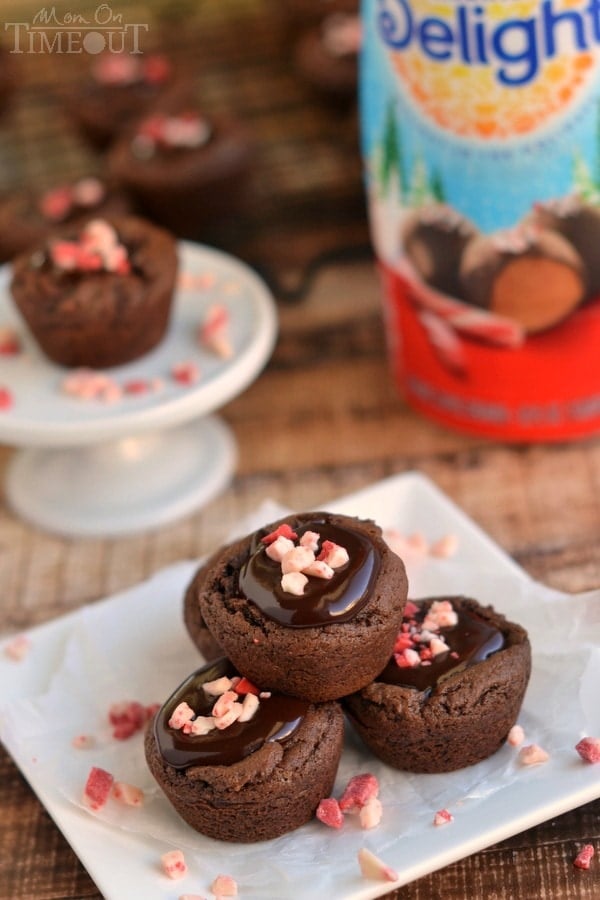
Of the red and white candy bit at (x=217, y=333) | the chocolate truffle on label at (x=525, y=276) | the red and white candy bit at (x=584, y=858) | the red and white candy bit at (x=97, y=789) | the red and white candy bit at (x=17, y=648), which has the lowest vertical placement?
the red and white candy bit at (x=584, y=858)

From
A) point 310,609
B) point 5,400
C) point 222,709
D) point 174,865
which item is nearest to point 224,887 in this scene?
point 174,865

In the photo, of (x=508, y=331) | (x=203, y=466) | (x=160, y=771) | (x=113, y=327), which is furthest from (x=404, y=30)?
(x=160, y=771)

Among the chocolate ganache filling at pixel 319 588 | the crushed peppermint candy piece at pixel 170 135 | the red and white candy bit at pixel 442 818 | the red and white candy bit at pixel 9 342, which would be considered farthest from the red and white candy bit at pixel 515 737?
the crushed peppermint candy piece at pixel 170 135

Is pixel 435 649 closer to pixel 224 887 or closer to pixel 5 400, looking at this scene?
pixel 224 887

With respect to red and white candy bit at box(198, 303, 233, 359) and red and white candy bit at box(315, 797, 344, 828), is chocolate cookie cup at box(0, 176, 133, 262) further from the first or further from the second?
red and white candy bit at box(315, 797, 344, 828)

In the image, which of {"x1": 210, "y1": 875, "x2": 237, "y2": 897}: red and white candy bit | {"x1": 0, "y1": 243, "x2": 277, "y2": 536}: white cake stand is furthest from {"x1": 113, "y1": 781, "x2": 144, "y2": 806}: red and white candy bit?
{"x1": 0, "y1": 243, "x2": 277, "y2": 536}: white cake stand

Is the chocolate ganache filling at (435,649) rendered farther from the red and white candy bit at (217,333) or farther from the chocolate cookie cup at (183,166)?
the chocolate cookie cup at (183,166)

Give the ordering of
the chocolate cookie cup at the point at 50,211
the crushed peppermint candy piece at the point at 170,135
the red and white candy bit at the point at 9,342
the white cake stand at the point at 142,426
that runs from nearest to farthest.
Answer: the white cake stand at the point at 142,426
the red and white candy bit at the point at 9,342
the chocolate cookie cup at the point at 50,211
the crushed peppermint candy piece at the point at 170,135
